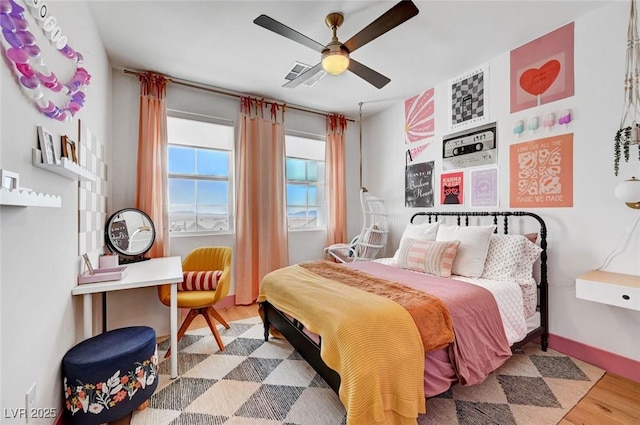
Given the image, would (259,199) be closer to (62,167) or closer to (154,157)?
(154,157)

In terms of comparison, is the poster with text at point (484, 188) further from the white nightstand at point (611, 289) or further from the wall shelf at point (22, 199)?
the wall shelf at point (22, 199)

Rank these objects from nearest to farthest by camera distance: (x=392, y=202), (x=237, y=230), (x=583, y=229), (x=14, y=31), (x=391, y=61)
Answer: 1. (x=14, y=31)
2. (x=583, y=229)
3. (x=391, y=61)
4. (x=237, y=230)
5. (x=392, y=202)

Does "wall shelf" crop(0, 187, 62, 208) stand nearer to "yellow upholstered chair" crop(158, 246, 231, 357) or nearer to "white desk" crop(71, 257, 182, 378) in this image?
"white desk" crop(71, 257, 182, 378)

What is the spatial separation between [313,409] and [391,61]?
3090 mm

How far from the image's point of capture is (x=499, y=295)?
1.93 m

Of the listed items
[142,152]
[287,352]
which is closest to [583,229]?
[287,352]

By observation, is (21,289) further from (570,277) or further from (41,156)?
(570,277)

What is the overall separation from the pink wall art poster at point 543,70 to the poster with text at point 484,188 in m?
0.64

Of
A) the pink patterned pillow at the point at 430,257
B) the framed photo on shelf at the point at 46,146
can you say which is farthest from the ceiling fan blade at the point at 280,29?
the pink patterned pillow at the point at 430,257

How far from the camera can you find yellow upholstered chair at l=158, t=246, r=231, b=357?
237cm

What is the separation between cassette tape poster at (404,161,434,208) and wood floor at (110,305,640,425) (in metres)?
2.11

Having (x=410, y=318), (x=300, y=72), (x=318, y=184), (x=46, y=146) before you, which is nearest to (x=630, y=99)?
(x=410, y=318)

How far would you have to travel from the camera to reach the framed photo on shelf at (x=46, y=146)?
1.23 m

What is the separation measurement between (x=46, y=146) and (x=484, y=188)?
3.43 metres
